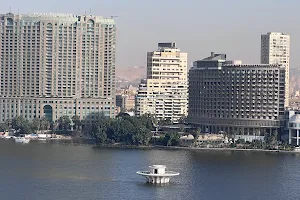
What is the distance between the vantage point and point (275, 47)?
90125mm

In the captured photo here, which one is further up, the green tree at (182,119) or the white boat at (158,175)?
the green tree at (182,119)

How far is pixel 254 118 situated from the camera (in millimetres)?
63438

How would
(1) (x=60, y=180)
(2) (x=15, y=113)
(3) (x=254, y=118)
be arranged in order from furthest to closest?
(2) (x=15, y=113) → (3) (x=254, y=118) → (1) (x=60, y=180)

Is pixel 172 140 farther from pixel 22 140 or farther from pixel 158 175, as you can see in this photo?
pixel 158 175

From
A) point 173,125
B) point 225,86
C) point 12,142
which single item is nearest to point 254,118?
point 225,86

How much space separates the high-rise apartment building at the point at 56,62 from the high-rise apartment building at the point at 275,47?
62.9 ft

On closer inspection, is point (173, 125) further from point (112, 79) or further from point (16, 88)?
point (16, 88)

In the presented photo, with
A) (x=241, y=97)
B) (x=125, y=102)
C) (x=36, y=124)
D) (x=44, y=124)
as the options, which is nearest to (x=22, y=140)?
(x=36, y=124)

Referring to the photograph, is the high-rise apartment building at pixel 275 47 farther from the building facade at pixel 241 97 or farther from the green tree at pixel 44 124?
the green tree at pixel 44 124

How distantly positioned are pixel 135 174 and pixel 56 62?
3157cm

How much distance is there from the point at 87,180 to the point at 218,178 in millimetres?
5971

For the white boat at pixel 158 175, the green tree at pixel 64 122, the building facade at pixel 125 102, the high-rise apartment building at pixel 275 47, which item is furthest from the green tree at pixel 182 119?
the white boat at pixel 158 175

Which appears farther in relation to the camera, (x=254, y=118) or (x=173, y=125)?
(x=173, y=125)

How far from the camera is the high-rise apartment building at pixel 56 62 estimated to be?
246 feet
